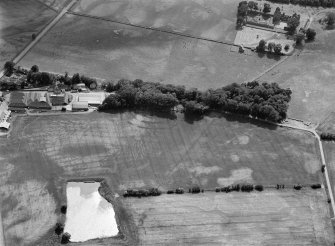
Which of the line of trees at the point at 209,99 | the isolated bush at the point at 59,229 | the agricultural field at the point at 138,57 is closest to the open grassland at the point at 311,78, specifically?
the line of trees at the point at 209,99

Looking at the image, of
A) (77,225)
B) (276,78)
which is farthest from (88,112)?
(276,78)

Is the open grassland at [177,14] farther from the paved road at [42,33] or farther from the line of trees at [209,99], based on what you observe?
the line of trees at [209,99]

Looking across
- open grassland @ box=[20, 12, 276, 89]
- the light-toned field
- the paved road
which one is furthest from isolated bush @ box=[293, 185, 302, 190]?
the paved road

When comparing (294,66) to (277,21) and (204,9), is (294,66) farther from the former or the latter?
(204,9)

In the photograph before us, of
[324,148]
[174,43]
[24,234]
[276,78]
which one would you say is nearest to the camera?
[24,234]

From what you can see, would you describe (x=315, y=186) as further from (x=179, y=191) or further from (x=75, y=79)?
(x=75, y=79)

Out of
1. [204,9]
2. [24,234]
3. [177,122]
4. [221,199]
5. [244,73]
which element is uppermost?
[204,9]

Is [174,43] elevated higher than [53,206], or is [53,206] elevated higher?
[174,43]

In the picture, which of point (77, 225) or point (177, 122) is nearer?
point (77, 225)
